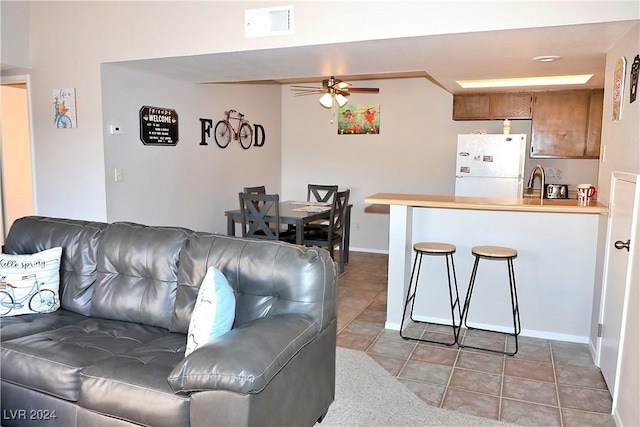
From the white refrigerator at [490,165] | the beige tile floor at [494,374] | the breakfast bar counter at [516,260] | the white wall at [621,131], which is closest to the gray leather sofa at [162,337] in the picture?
the beige tile floor at [494,374]

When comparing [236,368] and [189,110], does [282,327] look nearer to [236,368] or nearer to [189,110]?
[236,368]

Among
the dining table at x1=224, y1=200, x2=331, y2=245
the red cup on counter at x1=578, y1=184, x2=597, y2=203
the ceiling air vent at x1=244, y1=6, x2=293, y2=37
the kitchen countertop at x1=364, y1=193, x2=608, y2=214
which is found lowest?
the dining table at x1=224, y1=200, x2=331, y2=245

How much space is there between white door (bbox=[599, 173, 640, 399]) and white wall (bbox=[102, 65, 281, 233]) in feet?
12.6

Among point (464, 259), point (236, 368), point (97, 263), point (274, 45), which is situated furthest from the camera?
point (464, 259)

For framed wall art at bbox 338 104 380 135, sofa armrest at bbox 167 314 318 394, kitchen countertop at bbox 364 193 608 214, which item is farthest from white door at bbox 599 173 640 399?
framed wall art at bbox 338 104 380 135

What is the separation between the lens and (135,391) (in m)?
1.78

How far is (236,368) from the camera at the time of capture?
Result: 1588mm

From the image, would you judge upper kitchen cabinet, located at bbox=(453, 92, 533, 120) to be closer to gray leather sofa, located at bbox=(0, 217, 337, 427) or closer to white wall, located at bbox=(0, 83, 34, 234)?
gray leather sofa, located at bbox=(0, 217, 337, 427)

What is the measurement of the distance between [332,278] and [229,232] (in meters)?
3.23

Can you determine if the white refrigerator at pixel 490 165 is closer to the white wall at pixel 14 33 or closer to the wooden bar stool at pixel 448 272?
the wooden bar stool at pixel 448 272

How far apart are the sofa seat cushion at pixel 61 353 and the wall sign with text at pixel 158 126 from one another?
2.54m

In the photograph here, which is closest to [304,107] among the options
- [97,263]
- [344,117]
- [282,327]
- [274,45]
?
[344,117]

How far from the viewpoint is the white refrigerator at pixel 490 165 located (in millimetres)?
5266

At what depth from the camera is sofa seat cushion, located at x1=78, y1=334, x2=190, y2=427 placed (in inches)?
67.7
